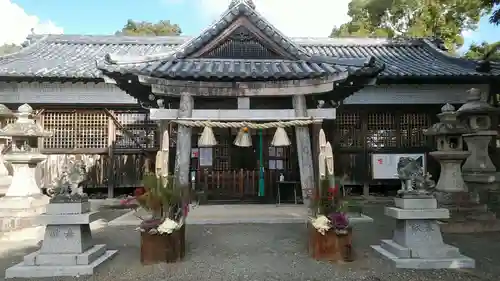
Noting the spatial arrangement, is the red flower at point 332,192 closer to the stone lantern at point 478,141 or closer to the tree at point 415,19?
the stone lantern at point 478,141

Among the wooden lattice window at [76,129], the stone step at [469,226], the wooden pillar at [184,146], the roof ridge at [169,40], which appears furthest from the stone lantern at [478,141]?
the wooden lattice window at [76,129]

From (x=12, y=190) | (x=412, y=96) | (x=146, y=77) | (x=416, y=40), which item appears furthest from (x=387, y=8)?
(x=12, y=190)

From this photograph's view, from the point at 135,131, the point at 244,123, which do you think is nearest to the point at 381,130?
the point at 244,123

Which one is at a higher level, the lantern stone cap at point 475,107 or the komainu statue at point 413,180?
the lantern stone cap at point 475,107

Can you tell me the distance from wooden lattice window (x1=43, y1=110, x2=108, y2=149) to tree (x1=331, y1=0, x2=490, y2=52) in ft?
71.2

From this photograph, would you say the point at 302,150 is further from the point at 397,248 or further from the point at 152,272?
Answer: the point at 152,272

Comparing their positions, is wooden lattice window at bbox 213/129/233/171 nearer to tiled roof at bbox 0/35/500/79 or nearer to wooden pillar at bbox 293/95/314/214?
wooden pillar at bbox 293/95/314/214

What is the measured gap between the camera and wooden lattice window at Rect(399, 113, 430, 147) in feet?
53.1

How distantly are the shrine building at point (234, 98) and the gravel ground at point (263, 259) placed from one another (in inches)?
87.4

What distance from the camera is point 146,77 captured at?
988 centimetres

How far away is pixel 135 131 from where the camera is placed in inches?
639

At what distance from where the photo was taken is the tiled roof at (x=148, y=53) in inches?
606

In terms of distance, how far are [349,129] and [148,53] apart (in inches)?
404

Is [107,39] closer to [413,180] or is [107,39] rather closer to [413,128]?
[413,128]
